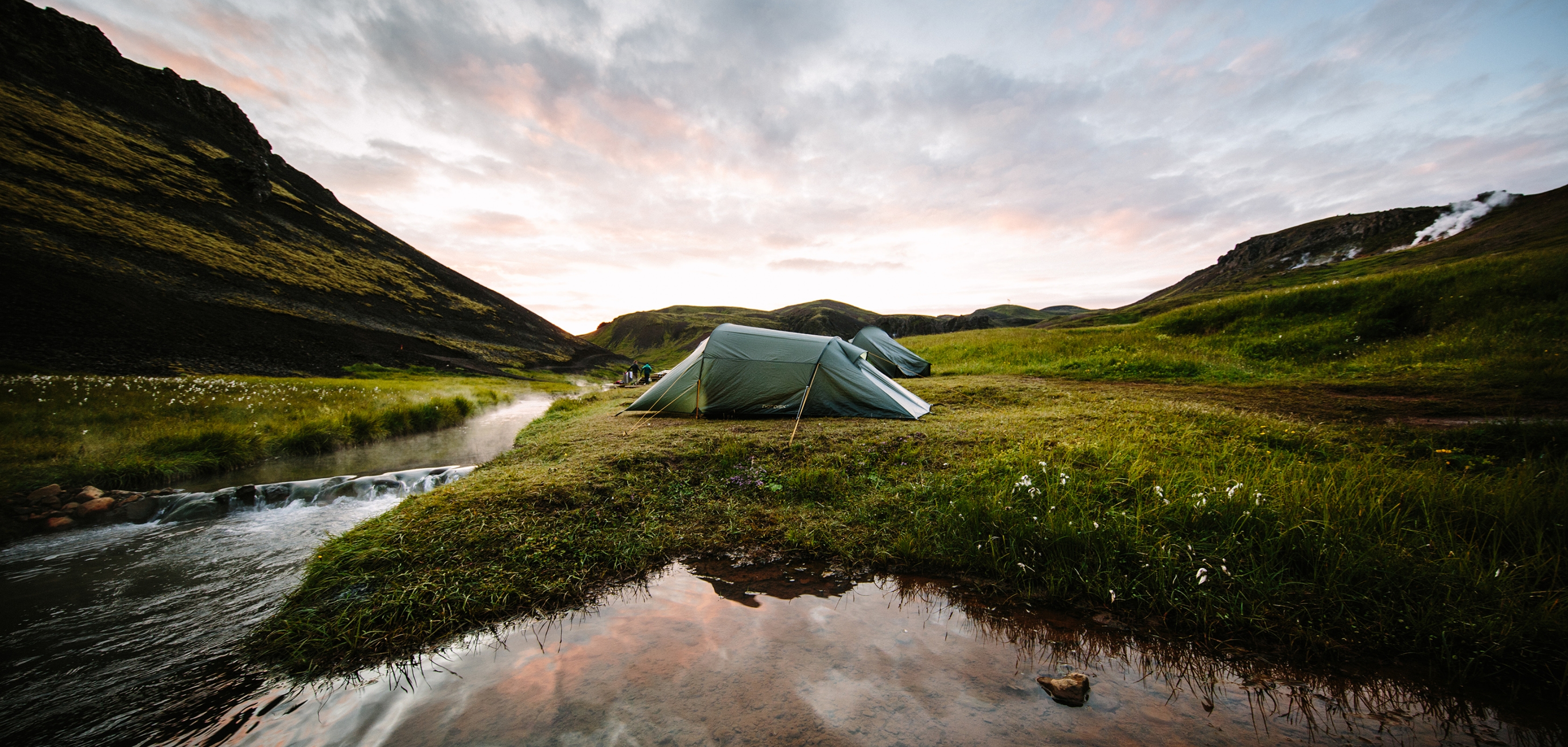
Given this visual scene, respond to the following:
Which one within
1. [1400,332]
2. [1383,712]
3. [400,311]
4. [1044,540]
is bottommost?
[1383,712]

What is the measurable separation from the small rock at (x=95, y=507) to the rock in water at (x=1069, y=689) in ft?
40.8

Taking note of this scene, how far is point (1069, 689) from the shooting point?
9.68ft

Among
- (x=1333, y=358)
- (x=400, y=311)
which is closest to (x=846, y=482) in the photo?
(x=1333, y=358)

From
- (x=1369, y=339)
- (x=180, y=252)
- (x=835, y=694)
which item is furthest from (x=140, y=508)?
(x=180, y=252)

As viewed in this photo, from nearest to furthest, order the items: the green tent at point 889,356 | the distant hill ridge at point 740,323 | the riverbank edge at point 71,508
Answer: the riverbank edge at point 71,508
the green tent at point 889,356
the distant hill ridge at point 740,323

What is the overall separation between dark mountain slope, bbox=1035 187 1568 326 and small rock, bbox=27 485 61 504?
5270cm

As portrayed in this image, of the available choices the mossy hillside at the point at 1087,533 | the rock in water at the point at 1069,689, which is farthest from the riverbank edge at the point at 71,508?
the rock in water at the point at 1069,689

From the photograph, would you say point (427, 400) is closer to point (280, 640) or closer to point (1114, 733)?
point (280, 640)

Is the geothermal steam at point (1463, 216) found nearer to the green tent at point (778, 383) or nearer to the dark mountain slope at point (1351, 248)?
the dark mountain slope at point (1351, 248)

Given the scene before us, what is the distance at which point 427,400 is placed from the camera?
1859cm

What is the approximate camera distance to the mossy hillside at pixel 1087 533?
3445mm

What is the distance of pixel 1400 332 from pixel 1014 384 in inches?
458

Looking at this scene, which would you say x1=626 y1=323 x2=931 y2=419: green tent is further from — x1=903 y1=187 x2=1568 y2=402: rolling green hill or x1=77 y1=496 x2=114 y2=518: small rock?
x1=903 y1=187 x2=1568 y2=402: rolling green hill

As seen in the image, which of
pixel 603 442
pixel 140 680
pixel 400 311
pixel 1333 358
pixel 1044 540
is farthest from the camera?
pixel 400 311
